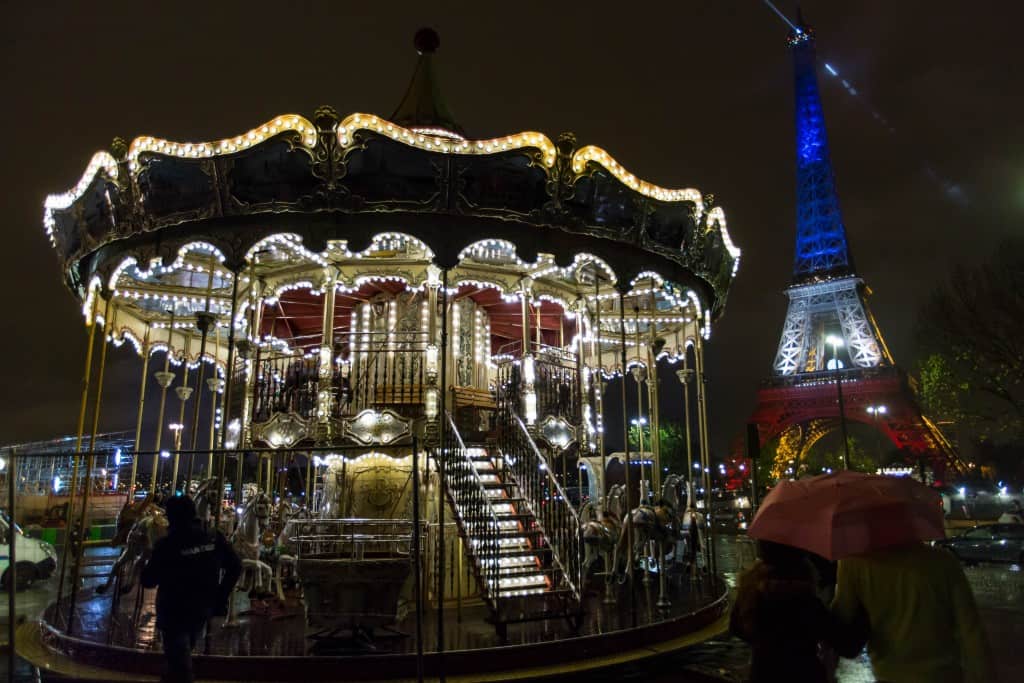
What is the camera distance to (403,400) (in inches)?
481

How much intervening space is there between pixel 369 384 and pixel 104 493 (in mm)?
15354

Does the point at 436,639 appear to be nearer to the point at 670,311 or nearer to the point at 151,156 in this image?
the point at 151,156

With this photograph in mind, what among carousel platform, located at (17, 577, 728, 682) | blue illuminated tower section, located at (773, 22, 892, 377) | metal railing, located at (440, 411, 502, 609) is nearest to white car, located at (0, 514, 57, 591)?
carousel platform, located at (17, 577, 728, 682)

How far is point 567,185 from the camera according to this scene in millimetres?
9375

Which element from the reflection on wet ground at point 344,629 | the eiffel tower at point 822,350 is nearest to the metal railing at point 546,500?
the reflection on wet ground at point 344,629

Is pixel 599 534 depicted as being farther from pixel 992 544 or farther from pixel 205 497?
pixel 992 544

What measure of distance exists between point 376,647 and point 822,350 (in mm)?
68575

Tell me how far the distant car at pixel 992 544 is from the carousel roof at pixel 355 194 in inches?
611

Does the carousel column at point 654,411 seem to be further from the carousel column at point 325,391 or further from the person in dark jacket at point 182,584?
the person in dark jacket at point 182,584

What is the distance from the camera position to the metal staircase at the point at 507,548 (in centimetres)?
835

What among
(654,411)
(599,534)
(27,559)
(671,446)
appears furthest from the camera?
(671,446)

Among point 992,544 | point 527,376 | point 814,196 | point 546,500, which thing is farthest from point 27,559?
point 814,196

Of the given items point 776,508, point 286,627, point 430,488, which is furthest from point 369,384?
point 776,508

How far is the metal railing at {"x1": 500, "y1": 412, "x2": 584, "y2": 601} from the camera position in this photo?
8977 mm
